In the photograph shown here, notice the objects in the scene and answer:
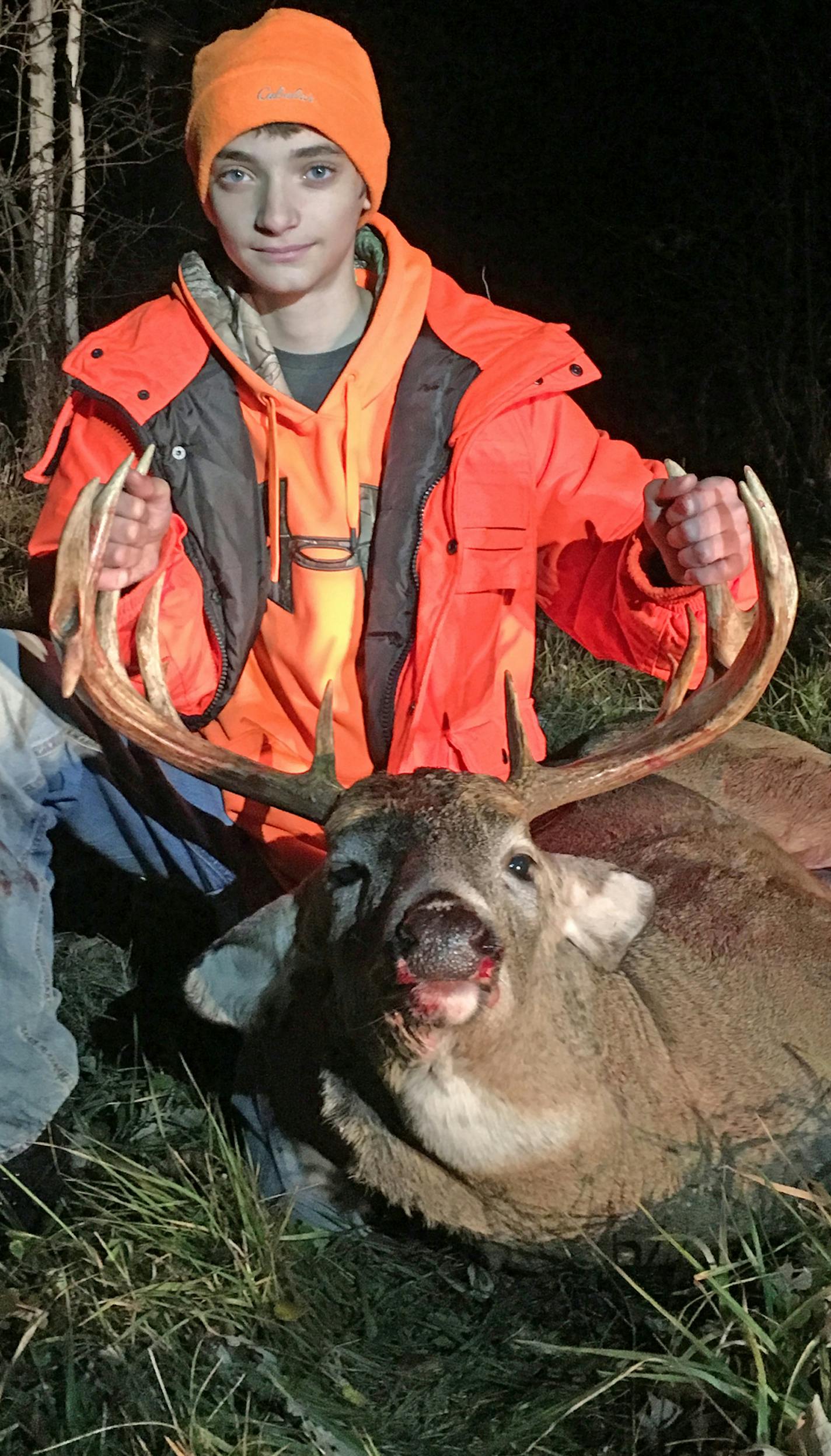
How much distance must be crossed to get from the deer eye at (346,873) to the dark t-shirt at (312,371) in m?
1.16

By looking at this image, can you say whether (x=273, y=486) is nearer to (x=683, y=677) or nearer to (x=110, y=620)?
(x=110, y=620)

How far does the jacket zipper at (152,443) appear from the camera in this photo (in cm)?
292

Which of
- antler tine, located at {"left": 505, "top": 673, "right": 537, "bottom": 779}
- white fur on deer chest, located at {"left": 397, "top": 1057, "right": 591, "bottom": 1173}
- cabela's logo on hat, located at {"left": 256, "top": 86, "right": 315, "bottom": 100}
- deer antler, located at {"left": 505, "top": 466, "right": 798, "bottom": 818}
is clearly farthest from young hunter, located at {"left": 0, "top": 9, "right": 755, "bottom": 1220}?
white fur on deer chest, located at {"left": 397, "top": 1057, "right": 591, "bottom": 1173}

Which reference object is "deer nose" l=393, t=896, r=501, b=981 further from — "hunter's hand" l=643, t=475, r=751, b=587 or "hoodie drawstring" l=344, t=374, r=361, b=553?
"hoodie drawstring" l=344, t=374, r=361, b=553

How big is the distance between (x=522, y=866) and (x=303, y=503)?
107cm

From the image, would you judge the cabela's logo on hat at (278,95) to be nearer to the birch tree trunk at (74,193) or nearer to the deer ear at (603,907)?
the deer ear at (603,907)

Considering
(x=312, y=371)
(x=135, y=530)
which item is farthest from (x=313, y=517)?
(x=135, y=530)

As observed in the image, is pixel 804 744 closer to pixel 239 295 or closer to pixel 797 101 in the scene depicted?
pixel 239 295

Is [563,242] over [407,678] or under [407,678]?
over

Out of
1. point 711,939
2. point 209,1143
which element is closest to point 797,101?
point 711,939

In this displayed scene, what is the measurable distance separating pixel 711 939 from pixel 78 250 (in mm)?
6866

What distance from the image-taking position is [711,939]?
2.85 metres

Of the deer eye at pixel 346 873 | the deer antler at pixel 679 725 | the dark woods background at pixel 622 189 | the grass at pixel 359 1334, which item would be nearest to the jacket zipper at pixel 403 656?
the deer antler at pixel 679 725

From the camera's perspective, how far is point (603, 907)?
8.62 ft
